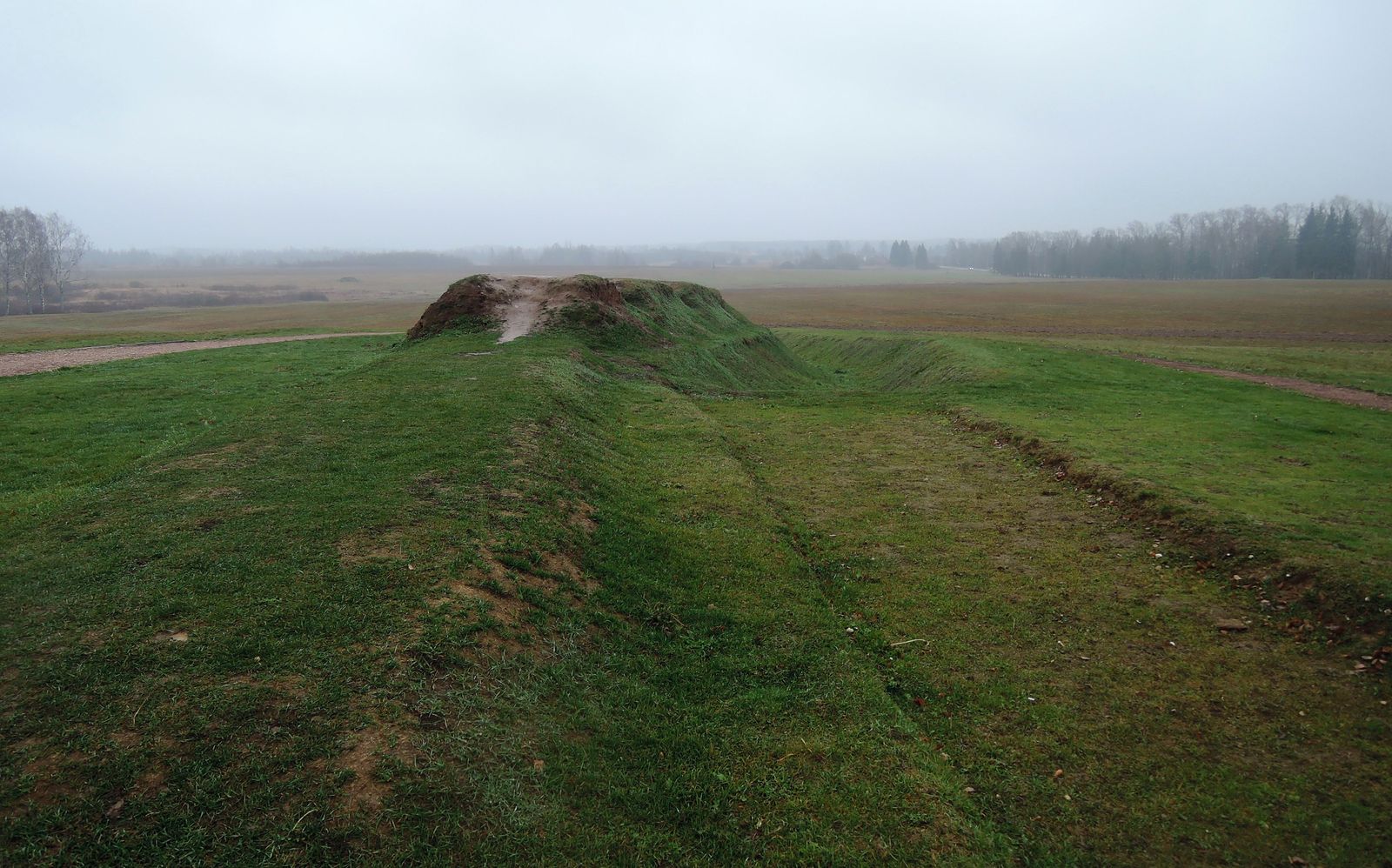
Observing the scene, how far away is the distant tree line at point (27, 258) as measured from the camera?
85.3m

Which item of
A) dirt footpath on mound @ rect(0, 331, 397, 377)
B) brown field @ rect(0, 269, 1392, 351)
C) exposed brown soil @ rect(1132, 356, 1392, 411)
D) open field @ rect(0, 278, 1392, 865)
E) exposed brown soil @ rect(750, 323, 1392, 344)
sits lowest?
open field @ rect(0, 278, 1392, 865)

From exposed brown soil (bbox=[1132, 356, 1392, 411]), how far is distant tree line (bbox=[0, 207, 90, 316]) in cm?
12013

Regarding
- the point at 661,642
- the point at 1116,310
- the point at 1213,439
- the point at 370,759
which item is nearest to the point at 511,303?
the point at 661,642

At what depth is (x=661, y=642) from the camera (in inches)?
347

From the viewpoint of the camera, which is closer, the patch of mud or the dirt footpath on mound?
the patch of mud

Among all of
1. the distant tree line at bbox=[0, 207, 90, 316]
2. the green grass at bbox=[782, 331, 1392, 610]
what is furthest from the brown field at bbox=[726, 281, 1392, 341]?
the distant tree line at bbox=[0, 207, 90, 316]

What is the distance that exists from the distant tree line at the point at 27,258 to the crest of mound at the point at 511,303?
90.6 metres

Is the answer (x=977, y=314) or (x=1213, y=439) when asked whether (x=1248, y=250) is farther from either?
(x=1213, y=439)

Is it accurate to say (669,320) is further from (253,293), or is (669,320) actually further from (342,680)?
(253,293)

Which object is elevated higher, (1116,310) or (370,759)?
(1116,310)

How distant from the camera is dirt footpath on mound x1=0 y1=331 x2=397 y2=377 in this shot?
2477 cm

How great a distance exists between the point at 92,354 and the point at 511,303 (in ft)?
57.0

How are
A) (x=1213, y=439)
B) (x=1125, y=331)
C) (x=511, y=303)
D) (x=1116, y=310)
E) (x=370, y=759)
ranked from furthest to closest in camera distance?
(x=1116, y=310) → (x=1125, y=331) → (x=511, y=303) → (x=1213, y=439) → (x=370, y=759)

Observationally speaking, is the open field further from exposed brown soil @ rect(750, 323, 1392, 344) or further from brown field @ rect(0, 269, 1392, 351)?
exposed brown soil @ rect(750, 323, 1392, 344)
